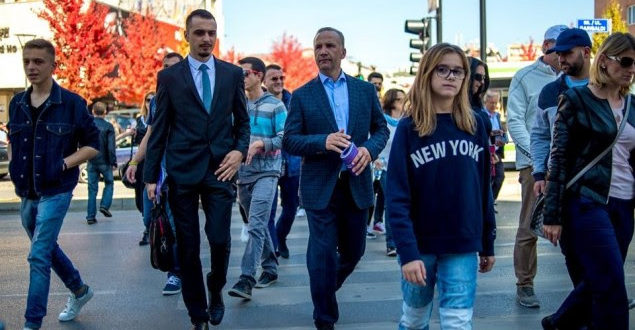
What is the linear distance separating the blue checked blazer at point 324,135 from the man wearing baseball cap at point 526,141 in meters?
1.26

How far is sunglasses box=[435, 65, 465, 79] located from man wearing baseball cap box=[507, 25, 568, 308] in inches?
97.8

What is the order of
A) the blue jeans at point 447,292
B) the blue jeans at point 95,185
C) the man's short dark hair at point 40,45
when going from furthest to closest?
the blue jeans at point 95,185, the man's short dark hair at point 40,45, the blue jeans at point 447,292

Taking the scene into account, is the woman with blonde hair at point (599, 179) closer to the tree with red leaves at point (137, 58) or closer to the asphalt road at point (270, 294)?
the asphalt road at point (270, 294)

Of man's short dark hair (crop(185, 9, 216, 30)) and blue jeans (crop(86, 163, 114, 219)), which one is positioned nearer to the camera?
man's short dark hair (crop(185, 9, 216, 30))

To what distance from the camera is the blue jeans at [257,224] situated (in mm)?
6945

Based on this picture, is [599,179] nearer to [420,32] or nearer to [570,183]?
[570,183]

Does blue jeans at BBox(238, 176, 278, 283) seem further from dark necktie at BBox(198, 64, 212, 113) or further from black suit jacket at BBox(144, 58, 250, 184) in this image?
dark necktie at BBox(198, 64, 212, 113)

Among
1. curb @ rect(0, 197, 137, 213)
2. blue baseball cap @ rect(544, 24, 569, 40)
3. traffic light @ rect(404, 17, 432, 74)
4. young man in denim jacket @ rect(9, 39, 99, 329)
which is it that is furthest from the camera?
traffic light @ rect(404, 17, 432, 74)

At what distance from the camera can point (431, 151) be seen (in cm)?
405

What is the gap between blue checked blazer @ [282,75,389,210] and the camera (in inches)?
217

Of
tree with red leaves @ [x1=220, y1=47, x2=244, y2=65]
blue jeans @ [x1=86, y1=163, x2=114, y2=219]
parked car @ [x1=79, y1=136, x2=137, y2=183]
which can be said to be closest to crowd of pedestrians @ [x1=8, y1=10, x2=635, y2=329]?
blue jeans @ [x1=86, y1=163, x2=114, y2=219]

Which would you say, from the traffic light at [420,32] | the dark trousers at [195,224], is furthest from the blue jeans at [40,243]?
the traffic light at [420,32]

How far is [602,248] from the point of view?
441 cm

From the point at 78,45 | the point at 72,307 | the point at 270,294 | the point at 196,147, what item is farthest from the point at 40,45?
the point at 78,45
